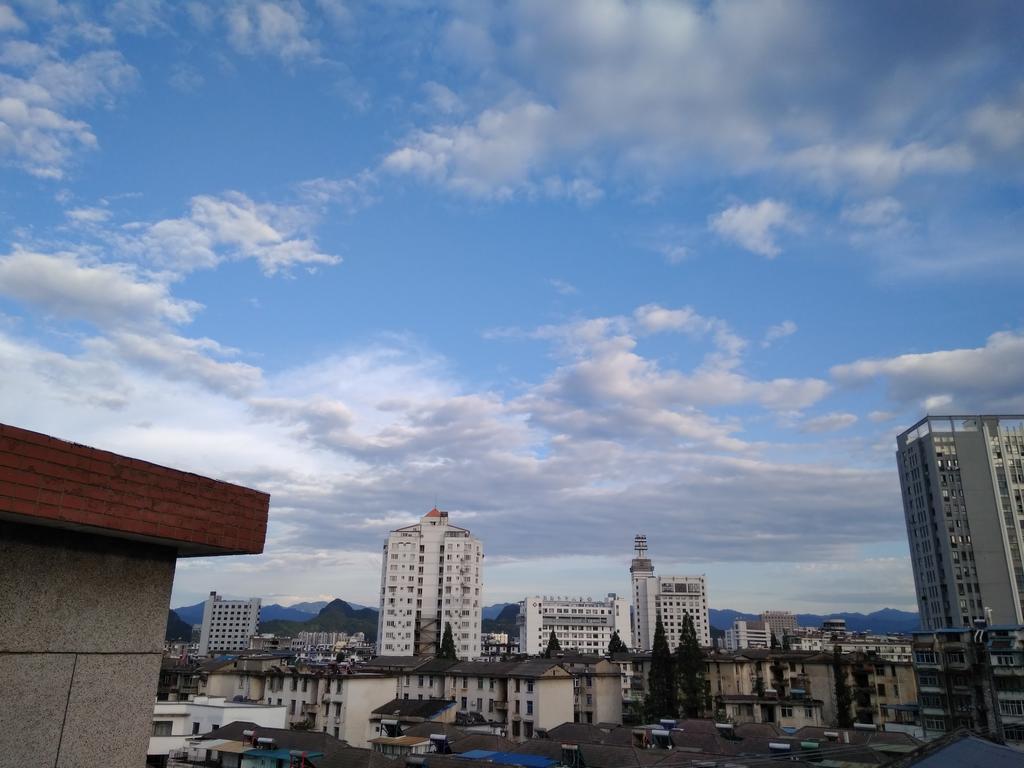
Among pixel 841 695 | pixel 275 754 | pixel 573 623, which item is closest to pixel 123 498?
pixel 275 754

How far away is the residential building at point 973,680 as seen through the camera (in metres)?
42.7

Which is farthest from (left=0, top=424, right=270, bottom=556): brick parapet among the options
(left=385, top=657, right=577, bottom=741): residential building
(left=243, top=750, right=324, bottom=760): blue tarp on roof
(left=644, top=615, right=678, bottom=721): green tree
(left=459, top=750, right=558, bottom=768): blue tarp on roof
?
(left=644, top=615, right=678, bottom=721): green tree

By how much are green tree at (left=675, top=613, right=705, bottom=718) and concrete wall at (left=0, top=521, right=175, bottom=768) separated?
190 ft

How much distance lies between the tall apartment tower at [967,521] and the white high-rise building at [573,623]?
93.7m

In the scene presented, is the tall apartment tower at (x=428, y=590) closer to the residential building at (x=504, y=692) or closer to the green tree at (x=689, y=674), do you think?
the green tree at (x=689, y=674)

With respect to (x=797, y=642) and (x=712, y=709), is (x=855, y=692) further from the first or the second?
(x=797, y=642)

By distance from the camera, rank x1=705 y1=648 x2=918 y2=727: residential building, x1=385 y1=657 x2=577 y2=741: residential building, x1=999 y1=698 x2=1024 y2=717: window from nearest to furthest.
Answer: x1=999 y1=698 x2=1024 y2=717: window < x1=385 y1=657 x2=577 y2=741: residential building < x1=705 y1=648 x2=918 y2=727: residential building

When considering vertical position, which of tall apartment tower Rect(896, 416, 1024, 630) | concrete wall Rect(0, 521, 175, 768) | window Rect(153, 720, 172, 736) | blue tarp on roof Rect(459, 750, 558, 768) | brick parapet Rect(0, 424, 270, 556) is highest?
tall apartment tower Rect(896, 416, 1024, 630)

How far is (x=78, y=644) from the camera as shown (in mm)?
6008

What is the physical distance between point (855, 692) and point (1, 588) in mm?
66782

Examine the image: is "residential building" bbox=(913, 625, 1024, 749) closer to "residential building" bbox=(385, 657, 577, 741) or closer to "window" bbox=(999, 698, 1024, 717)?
"window" bbox=(999, 698, 1024, 717)

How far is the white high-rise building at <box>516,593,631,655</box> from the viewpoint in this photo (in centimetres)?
17200

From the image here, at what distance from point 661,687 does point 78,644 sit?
193 feet

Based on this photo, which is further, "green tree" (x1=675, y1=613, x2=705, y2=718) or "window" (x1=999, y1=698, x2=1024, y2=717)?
"green tree" (x1=675, y1=613, x2=705, y2=718)
